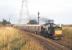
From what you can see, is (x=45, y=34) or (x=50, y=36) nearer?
(x=50, y=36)

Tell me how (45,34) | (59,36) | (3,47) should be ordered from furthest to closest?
(45,34), (59,36), (3,47)

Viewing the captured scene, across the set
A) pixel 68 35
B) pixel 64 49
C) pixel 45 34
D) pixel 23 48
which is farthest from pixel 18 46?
pixel 45 34

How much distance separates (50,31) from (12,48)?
74.5 feet

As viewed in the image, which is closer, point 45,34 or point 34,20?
point 45,34

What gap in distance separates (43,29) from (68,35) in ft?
48.0

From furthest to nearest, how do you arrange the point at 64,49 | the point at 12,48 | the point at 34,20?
the point at 34,20
the point at 64,49
the point at 12,48

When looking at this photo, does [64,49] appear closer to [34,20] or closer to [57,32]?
[57,32]

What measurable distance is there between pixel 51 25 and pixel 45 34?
3324 mm

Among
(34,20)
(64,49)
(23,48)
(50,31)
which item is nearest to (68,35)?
(64,49)

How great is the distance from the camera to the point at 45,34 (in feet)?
144

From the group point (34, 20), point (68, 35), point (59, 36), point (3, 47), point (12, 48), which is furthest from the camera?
point (34, 20)

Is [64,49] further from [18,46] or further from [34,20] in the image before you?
[34,20]

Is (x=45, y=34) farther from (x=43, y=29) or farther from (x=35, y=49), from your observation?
(x=35, y=49)

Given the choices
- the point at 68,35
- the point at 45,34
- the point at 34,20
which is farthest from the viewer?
the point at 34,20
